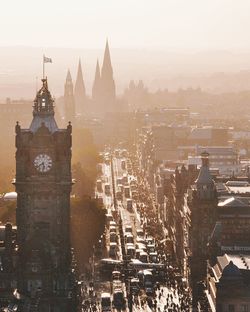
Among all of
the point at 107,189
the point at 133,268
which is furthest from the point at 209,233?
the point at 107,189

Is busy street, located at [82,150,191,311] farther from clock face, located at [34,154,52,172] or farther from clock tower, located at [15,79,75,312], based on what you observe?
clock face, located at [34,154,52,172]

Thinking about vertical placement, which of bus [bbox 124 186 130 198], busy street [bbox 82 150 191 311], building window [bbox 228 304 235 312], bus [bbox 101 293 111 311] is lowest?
bus [bbox 124 186 130 198]

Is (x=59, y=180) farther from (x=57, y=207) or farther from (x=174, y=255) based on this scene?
(x=174, y=255)

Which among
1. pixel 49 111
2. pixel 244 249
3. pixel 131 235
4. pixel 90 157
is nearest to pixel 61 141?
pixel 49 111

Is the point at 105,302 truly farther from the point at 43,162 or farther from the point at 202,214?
the point at 43,162

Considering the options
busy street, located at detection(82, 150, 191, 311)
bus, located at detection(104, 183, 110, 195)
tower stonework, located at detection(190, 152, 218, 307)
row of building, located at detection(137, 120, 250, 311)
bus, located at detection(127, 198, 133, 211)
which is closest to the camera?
row of building, located at detection(137, 120, 250, 311)

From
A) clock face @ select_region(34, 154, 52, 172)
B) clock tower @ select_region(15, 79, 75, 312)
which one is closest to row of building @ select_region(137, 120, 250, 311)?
clock tower @ select_region(15, 79, 75, 312)

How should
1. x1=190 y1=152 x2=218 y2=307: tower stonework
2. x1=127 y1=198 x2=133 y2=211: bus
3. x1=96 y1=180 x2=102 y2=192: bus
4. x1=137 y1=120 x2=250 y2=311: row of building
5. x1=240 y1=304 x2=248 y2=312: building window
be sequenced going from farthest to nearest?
x1=96 y1=180 x2=102 y2=192: bus
x1=127 y1=198 x2=133 y2=211: bus
x1=190 y1=152 x2=218 y2=307: tower stonework
x1=137 y1=120 x2=250 y2=311: row of building
x1=240 y1=304 x2=248 y2=312: building window

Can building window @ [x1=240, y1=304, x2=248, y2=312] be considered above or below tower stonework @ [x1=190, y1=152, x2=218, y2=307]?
below
